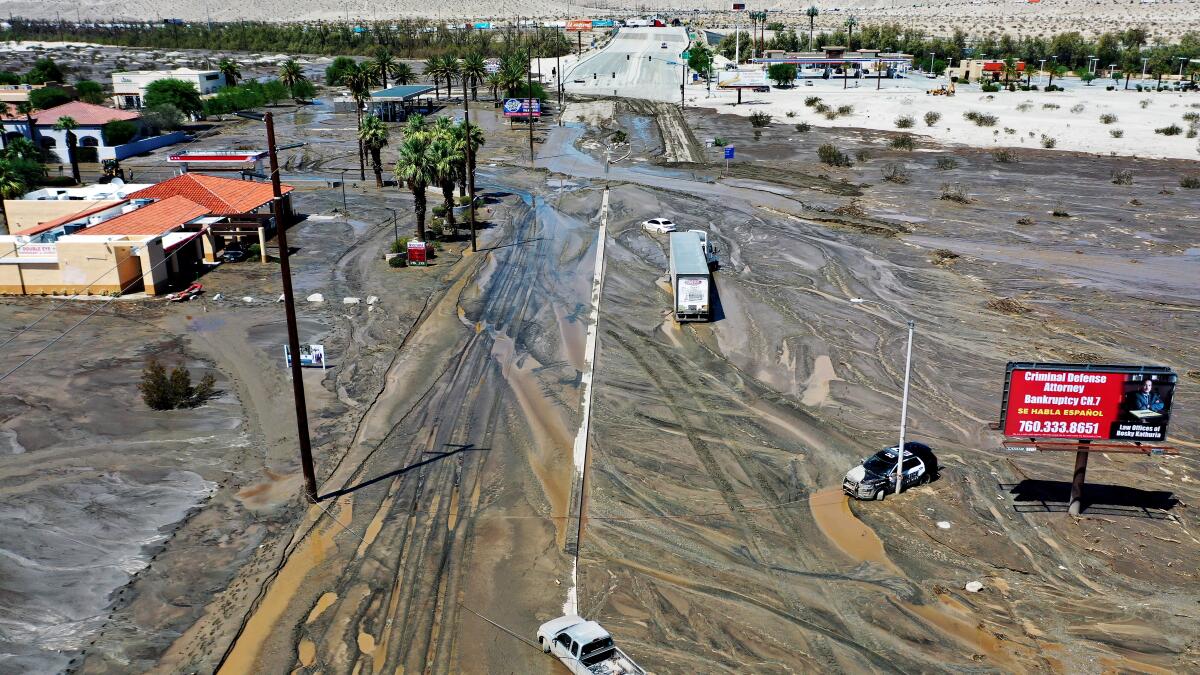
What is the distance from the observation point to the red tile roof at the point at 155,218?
54625mm

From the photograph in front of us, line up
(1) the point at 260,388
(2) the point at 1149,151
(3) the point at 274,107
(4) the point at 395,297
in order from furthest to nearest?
(3) the point at 274,107 < (2) the point at 1149,151 < (4) the point at 395,297 < (1) the point at 260,388

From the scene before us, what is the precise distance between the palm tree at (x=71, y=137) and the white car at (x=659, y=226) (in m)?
55.6

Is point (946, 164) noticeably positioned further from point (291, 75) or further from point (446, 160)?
point (291, 75)

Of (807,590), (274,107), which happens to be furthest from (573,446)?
(274,107)

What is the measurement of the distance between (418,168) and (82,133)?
57.7 metres

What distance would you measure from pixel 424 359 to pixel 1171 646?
2946 cm

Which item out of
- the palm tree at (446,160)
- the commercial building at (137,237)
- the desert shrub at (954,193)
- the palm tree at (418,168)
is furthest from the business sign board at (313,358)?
the desert shrub at (954,193)

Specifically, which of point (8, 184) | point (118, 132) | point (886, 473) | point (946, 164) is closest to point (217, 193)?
point (8, 184)

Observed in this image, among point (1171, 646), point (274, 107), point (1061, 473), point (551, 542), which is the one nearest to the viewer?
point (1171, 646)

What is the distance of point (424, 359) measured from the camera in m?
41.2

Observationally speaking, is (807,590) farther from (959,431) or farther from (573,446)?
(959,431)

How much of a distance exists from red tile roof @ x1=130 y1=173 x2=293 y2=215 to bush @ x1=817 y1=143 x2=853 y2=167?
52.6 meters

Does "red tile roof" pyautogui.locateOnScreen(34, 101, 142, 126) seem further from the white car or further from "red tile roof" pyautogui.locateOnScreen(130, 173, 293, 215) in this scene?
the white car

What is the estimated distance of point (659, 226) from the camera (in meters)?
63.9
